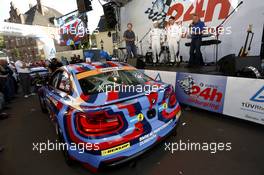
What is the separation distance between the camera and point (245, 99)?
2.86 m

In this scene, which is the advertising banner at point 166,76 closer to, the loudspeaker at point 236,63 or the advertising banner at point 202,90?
the advertising banner at point 202,90

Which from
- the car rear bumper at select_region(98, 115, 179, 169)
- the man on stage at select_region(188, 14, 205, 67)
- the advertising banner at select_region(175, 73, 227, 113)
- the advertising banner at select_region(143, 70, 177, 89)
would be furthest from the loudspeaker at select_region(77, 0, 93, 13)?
the car rear bumper at select_region(98, 115, 179, 169)

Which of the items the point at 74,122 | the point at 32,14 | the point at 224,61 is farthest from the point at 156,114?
the point at 32,14

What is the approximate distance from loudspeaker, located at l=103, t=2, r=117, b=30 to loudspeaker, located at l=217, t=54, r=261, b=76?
298 inches

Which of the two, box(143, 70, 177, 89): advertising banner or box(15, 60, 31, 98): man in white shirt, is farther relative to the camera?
box(15, 60, 31, 98): man in white shirt

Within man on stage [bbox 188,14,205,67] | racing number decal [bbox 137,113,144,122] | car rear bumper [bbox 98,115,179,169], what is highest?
man on stage [bbox 188,14,205,67]

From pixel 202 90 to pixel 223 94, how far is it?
461 mm

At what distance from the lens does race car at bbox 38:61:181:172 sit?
64.5 inches

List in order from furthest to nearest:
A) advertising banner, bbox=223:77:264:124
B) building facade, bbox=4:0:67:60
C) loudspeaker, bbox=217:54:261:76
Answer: building facade, bbox=4:0:67:60, loudspeaker, bbox=217:54:261:76, advertising banner, bbox=223:77:264:124

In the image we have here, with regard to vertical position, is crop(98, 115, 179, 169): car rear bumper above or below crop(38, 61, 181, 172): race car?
below

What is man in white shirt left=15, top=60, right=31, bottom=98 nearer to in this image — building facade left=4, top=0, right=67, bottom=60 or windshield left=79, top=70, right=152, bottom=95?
windshield left=79, top=70, right=152, bottom=95

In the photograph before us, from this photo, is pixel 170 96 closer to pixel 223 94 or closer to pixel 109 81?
pixel 109 81

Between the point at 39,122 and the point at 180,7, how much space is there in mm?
7188

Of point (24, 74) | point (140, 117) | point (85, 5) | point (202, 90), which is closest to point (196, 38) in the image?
point (202, 90)
